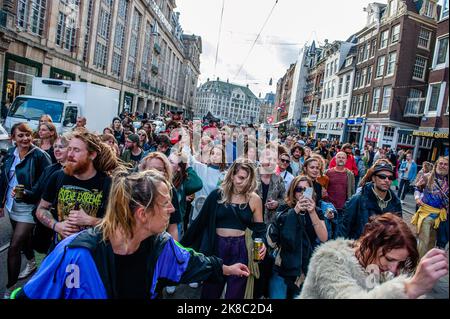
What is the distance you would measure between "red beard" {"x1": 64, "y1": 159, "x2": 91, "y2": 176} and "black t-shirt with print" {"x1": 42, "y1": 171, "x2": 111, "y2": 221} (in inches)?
2.0

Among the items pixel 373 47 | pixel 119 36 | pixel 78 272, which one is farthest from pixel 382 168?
pixel 119 36

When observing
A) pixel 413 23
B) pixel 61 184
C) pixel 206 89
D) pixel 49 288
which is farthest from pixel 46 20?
pixel 206 89

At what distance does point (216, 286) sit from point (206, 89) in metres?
171

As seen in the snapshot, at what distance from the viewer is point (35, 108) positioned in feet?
37.0

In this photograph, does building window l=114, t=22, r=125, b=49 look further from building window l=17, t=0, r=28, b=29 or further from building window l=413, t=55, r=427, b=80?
building window l=413, t=55, r=427, b=80

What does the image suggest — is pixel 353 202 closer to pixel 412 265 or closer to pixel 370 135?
pixel 412 265

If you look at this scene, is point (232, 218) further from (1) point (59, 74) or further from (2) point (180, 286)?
(1) point (59, 74)

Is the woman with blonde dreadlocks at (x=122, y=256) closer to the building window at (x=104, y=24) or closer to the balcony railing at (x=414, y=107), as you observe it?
the balcony railing at (x=414, y=107)

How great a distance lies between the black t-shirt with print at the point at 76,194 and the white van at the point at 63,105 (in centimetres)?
924

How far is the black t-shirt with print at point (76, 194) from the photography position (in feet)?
8.88

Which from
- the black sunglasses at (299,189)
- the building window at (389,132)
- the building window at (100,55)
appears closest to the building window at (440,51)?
the building window at (389,132)

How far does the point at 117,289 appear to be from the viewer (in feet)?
5.32

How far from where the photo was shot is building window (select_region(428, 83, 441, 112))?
19797 millimetres

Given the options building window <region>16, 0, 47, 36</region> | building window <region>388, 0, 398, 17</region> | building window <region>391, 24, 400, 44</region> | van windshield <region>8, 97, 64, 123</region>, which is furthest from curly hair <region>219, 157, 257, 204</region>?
building window <region>388, 0, 398, 17</region>
